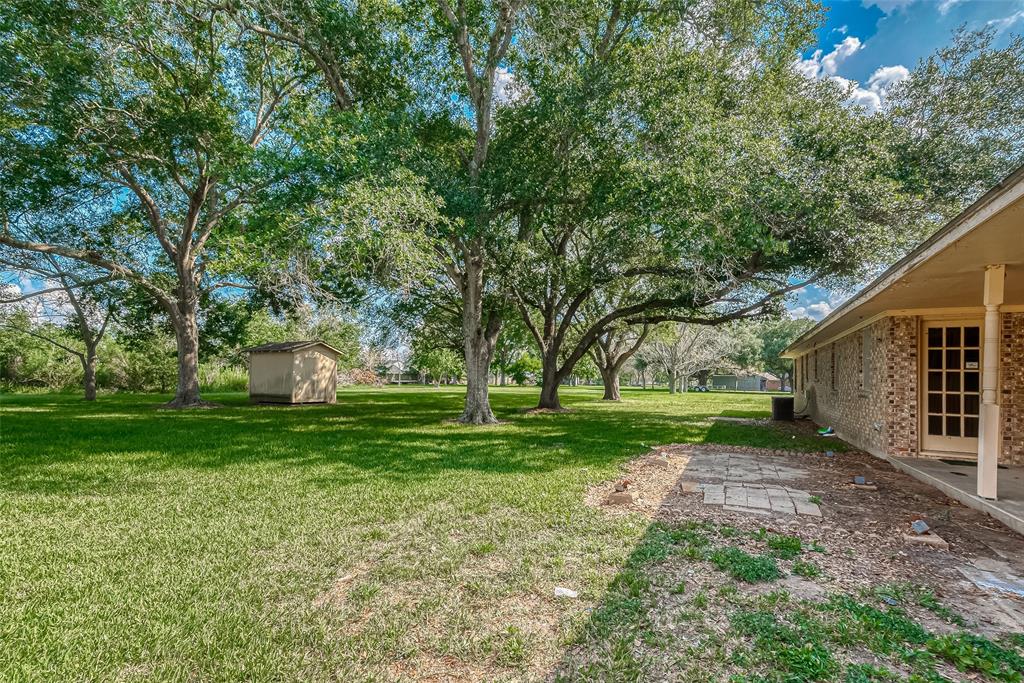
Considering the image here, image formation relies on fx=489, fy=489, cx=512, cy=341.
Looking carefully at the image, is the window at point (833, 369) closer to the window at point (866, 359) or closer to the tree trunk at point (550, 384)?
the window at point (866, 359)

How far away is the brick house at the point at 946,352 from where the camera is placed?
481 centimetres

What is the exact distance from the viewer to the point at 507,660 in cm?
231

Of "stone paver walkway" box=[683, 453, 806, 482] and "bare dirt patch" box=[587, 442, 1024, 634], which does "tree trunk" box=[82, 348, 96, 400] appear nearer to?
"bare dirt patch" box=[587, 442, 1024, 634]

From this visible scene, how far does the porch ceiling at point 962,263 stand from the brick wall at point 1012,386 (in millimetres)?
387

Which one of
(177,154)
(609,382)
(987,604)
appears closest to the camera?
(987,604)

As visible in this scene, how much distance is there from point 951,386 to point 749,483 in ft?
13.9

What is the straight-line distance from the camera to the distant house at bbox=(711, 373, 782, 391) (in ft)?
192

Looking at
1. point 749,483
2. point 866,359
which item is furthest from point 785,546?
point 866,359

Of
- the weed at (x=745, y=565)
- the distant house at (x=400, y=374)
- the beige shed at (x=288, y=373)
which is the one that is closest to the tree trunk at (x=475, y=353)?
the weed at (x=745, y=565)

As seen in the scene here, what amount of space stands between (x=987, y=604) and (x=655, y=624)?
208cm

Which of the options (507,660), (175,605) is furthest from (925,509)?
(175,605)

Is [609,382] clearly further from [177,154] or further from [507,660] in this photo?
[507,660]

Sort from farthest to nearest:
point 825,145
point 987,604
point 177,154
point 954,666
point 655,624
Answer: point 177,154 → point 825,145 → point 987,604 → point 655,624 → point 954,666

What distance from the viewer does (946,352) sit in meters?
7.62
